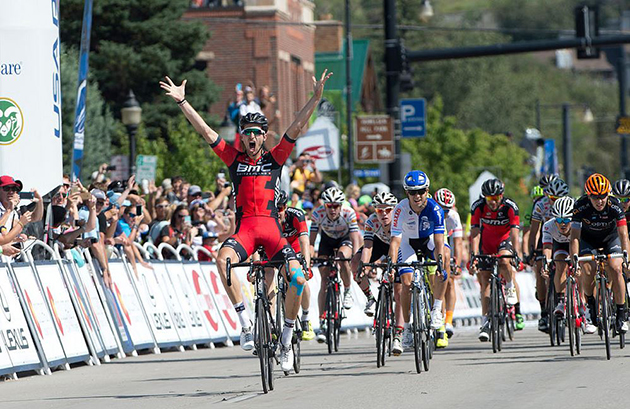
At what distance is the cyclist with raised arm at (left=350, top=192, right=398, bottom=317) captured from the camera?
60.3ft

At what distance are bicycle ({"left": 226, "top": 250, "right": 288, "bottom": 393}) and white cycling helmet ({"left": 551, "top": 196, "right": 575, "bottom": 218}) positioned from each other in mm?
6134

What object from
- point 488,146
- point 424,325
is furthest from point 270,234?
point 488,146

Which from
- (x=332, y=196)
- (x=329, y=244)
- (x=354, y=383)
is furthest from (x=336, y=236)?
(x=354, y=383)

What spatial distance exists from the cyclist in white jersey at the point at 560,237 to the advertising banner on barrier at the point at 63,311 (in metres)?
5.86

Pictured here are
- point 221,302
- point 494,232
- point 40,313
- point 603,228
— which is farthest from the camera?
point 221,302

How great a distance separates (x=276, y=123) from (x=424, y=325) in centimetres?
3913

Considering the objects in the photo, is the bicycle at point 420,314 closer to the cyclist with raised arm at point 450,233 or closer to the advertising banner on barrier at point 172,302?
the cyclist with raised arm at point 450,233

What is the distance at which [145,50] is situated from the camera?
4688 centimetres

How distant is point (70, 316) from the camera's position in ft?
57.9

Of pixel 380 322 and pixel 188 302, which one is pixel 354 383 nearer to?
pixel 380 322

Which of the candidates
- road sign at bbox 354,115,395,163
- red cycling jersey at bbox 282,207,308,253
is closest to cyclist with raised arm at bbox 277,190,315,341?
red cycling jersey at bbox 282,207,308,253

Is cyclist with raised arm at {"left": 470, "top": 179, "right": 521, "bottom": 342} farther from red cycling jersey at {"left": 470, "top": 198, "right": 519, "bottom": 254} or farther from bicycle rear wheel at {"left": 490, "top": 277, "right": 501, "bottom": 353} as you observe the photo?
bicycle rear wheel at {"left": 490, "top": 277, "right": 501, "bottom": 353}

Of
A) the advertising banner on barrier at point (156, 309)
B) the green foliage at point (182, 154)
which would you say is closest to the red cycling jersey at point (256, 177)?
the advertising banner on barrier at point (156, 309)

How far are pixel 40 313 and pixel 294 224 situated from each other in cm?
316
